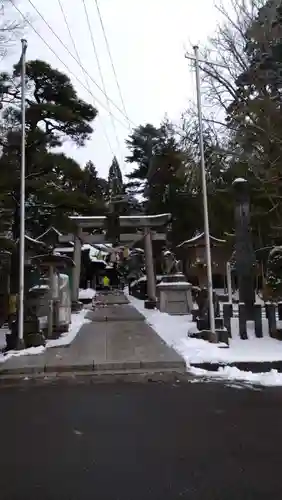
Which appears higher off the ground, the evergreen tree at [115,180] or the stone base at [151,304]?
the evergreen tree at [115,180]

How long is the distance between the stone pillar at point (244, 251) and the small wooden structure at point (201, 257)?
2273 millimetres

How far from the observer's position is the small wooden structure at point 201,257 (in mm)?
16672

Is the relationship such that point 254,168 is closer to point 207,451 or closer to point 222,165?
point 222,165

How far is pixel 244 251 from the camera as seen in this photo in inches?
521

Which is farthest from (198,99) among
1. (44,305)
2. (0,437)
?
(0,437)

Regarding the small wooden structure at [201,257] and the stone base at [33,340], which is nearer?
the stone base at [33,340]

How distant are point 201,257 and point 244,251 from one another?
416cm

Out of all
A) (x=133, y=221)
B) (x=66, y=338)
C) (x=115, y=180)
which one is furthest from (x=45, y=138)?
(x=115, y=180)

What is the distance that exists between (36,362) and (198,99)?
709cm

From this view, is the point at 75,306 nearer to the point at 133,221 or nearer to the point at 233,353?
the point at 133,221

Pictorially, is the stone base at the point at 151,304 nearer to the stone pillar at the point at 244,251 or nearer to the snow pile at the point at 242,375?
the stone pillar at the point at 244,251

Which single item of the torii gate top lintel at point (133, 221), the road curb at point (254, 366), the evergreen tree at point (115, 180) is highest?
the evergreen tree at point (115, 180)

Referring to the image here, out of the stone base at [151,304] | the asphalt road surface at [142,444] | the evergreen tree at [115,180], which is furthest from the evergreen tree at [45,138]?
the evergreen tree at [115,180]

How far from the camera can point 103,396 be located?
7047 millimetres
